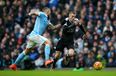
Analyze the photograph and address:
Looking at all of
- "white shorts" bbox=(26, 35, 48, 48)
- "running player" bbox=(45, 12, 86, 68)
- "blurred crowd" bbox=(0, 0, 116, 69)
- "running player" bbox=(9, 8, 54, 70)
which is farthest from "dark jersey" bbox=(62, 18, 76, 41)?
"blurred crowd" bbox=(0, 0, 116, 69)

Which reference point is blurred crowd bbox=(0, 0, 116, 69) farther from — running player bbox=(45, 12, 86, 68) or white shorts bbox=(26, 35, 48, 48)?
white shorts bbox=(26, 35, 48, 48)

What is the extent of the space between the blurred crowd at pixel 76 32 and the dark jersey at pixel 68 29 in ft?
7.44

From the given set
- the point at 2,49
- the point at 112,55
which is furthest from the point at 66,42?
the point at 2,49

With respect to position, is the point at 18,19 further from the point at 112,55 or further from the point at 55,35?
the point at 112,55

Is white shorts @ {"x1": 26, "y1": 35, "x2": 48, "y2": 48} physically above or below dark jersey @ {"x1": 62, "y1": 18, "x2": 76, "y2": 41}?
below

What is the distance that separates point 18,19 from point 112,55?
17.1 ft

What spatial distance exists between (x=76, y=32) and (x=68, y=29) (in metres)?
5.01

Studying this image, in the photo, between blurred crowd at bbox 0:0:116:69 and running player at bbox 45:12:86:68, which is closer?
running player at bbox 45:12:86:68

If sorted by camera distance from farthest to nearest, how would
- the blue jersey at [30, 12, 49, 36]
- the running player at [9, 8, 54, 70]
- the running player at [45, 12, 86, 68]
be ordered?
1. the running player at [45, 12, 86, 68]
2. the blue jersey at [30, 12, 49, 36]
3. the running player at [9, 8, 54, 70]

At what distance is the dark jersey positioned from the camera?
1889cm

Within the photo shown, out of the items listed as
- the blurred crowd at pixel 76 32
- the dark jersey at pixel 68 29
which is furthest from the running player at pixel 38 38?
the blurred crowd at pixel 76 32

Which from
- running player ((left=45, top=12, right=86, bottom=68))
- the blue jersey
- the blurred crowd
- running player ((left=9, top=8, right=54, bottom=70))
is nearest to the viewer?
running player ((left=9, top=8, right=54, bottom=70))

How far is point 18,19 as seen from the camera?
25656mm

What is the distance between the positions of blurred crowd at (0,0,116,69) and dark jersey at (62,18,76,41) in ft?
7.44
